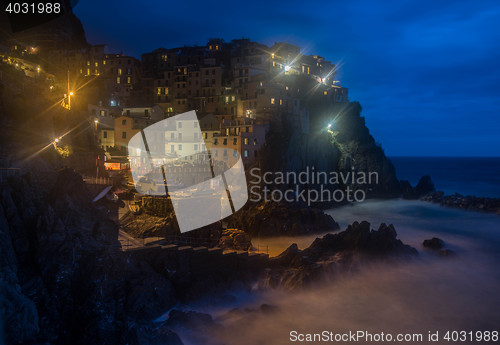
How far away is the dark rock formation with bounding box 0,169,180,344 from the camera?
13.8 m

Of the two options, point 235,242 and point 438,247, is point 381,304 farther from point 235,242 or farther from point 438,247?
point 438,247

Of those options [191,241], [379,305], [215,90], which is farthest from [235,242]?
[215,90]

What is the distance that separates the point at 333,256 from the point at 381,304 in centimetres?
543

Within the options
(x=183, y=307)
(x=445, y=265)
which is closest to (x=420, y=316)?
(x=445, y=265)

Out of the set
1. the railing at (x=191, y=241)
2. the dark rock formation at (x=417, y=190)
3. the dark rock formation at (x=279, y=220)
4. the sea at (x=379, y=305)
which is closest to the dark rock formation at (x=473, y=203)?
the dark rock formation at (x=417, y=190)

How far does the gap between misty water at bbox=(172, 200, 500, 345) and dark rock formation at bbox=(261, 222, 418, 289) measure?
0.77 metres

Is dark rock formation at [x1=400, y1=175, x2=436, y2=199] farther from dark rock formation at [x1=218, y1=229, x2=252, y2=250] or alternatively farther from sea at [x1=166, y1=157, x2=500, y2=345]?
dark rock formation at [x1=218, y1=229, x2=252, y2=250]

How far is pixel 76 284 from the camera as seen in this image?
16641 mm

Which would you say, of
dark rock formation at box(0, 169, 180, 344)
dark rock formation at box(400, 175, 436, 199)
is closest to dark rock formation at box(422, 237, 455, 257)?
dark rock formation at box(0, 169, 180, 344)

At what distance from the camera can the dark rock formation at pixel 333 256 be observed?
23859 mm

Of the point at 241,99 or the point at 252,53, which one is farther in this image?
the point at 252,53

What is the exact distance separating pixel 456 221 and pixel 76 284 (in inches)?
2070

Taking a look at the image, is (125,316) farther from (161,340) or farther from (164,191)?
(164,191)

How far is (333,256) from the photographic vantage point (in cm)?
2733
